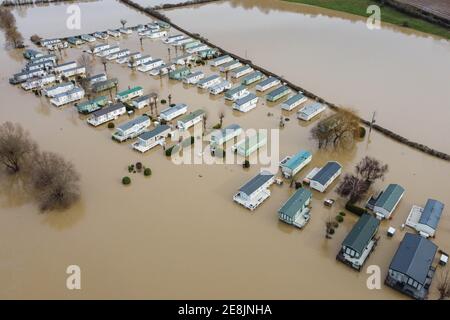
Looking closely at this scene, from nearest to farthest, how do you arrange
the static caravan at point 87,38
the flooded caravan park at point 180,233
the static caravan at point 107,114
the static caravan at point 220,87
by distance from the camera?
the flooded caravan park at point 180,233, the static caravan at point 107,114, the static caravan at point 220,87, the static caravan at point 87,38

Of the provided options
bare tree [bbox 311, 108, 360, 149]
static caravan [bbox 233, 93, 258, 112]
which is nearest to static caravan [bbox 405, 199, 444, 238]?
bare tree [bbox 311, 108, 360, 149]

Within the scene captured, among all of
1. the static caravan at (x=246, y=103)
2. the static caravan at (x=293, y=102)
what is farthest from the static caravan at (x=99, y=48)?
the static caravan at (x=293, y=102)

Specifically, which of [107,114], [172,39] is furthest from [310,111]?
[172,39]

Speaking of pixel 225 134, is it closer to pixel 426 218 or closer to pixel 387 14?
pixel 426 218

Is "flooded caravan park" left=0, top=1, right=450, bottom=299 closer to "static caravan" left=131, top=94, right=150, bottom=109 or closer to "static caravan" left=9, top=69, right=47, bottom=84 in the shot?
"static caravan" left=131, top=94, right=150, bottom=109

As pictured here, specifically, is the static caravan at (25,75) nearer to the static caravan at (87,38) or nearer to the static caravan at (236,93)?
the static caravan at (87,38)
